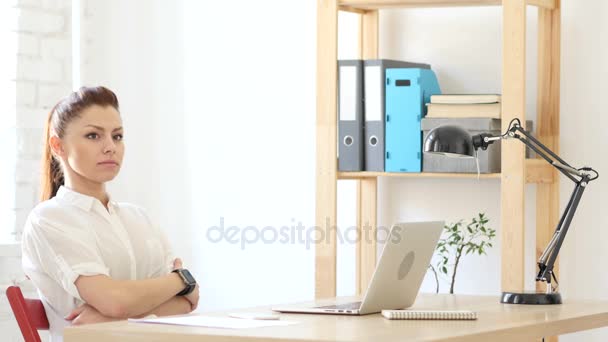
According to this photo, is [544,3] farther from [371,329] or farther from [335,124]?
[371,329]

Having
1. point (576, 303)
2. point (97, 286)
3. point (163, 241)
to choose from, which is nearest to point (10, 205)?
point (163, 241)

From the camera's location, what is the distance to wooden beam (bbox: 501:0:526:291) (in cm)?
339

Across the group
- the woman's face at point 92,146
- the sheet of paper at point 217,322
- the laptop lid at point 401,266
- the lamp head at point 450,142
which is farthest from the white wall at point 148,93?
the sheet of paper at point 217,322

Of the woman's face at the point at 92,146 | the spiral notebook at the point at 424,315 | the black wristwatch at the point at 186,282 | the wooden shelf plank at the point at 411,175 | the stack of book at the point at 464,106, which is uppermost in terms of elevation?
the stack of book at the point at 464,106

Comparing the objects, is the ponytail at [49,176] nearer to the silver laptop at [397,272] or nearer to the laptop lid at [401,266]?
the silver laptop at [397,272]

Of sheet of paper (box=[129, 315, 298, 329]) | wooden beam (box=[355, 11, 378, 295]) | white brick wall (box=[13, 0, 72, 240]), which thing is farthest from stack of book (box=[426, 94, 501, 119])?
white brick wall (box=[13, 0, 72, 240])

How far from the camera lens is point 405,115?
12.1 feet

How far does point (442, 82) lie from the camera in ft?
12.9

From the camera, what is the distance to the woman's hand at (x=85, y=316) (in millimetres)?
2658

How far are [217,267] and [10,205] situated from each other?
2.96ft

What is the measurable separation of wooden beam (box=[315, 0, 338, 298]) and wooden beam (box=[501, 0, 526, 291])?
24.1 inches

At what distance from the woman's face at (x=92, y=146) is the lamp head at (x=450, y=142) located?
0.88 metres

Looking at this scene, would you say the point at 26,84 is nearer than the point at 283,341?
No

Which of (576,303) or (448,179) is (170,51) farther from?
(576,303)
